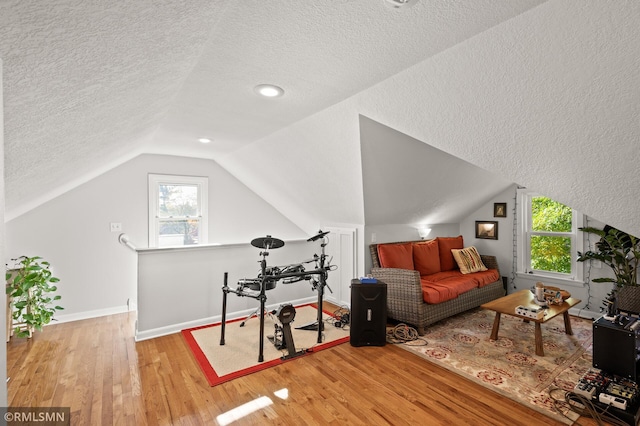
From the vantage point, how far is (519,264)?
16.1 ft

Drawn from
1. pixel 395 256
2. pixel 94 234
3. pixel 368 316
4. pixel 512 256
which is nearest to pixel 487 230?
pixel 512 256

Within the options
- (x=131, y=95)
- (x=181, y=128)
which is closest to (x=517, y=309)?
(x=131, y=95)

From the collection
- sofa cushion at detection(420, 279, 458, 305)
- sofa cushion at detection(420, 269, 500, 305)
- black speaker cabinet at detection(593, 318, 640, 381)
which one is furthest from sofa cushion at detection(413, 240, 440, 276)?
black speaker cabinet at detection(593, 318, 640, 381)

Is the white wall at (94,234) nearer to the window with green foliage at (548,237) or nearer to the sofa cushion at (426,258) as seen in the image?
the sofa cushion at (426,258)

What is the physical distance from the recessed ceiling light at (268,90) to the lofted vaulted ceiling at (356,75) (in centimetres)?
7

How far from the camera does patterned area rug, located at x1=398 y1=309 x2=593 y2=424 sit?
2357 millimetres

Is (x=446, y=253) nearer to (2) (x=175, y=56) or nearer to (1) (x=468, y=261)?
(1) (x=468, y=261)

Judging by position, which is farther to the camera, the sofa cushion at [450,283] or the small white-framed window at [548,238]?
the small white-framed window at [548,238]

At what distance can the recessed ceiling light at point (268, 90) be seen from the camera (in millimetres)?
2277

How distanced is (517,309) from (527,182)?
63.8 inches

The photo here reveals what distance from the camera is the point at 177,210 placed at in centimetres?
483

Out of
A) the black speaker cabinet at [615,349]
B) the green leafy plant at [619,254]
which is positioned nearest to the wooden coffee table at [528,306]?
the black speaker cabinet at [615,349]

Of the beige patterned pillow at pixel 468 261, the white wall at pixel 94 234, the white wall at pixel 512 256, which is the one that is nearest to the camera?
the white wall at pixel 94 234

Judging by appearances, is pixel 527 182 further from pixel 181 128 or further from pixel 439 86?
pixel 181 128
